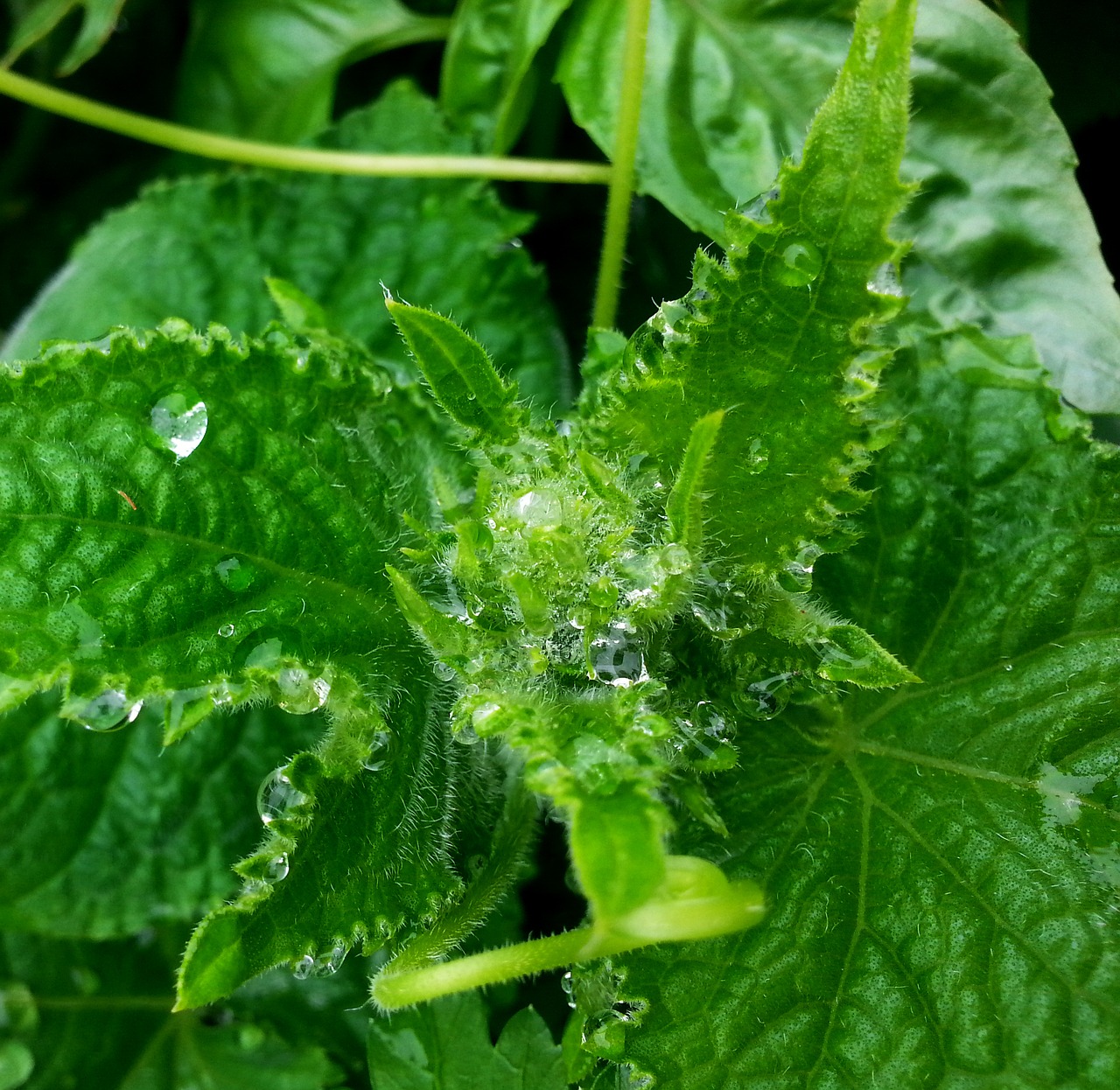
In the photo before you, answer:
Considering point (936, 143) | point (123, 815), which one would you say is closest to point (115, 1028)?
point (123, 815)

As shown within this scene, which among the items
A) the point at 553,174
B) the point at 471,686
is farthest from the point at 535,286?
the point at 471,686

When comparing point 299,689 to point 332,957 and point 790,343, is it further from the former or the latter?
point 790,343

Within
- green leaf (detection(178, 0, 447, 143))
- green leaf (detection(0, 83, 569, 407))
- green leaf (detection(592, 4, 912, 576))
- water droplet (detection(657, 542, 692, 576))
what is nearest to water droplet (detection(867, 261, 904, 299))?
green leaf (detection(592, 4, 912, 576))

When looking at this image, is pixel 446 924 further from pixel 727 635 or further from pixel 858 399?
pixel 858 399

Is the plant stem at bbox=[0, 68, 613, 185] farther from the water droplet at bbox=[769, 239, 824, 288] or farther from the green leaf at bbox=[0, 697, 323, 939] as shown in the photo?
the green leaf at bbox=[0, 697, 323, 939]

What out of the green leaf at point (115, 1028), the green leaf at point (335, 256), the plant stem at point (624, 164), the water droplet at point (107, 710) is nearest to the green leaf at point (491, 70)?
the green leaf at point (335, 256)

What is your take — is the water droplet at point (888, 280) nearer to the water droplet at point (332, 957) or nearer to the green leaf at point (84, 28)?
the water droplet at point (332, 957)
